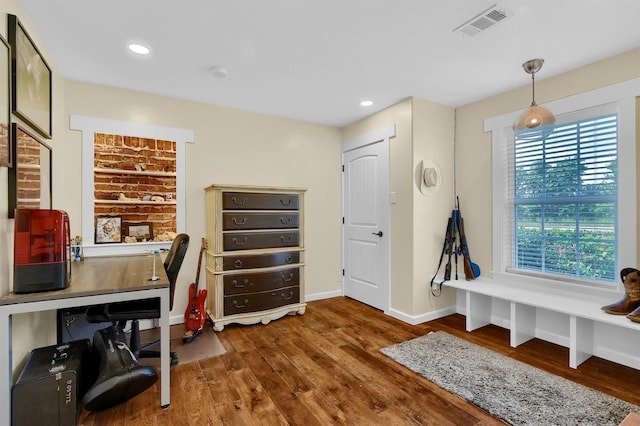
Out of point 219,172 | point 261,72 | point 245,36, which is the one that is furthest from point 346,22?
point 219,172

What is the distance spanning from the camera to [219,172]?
3584 mm

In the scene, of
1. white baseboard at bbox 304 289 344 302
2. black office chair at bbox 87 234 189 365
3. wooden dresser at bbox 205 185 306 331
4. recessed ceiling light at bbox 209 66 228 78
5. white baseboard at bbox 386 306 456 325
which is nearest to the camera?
black office chair at bbox 87 234 189 365

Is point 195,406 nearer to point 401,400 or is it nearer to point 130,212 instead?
point 401,400

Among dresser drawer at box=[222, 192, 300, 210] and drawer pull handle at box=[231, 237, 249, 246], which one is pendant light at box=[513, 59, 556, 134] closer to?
dresser drawer at box=[222, 192, 300, 210]

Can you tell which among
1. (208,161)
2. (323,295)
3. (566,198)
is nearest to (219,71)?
(208,161)

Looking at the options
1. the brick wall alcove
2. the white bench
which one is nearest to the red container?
the brick wall alcove

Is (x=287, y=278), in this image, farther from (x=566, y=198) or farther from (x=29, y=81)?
(x=566, y=198)

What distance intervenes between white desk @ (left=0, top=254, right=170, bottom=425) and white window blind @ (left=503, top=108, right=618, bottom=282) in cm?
319

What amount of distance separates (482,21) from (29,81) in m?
2.86

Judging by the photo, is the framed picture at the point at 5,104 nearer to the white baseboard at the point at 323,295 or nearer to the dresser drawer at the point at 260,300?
the dresser drawer at the point at 260,300

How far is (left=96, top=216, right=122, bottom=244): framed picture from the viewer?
3.03 m

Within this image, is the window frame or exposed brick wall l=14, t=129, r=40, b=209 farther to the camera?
the window frame

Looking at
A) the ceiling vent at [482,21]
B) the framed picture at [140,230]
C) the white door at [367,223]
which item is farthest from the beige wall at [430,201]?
the framed picture at [140,230]

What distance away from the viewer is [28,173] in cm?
195
